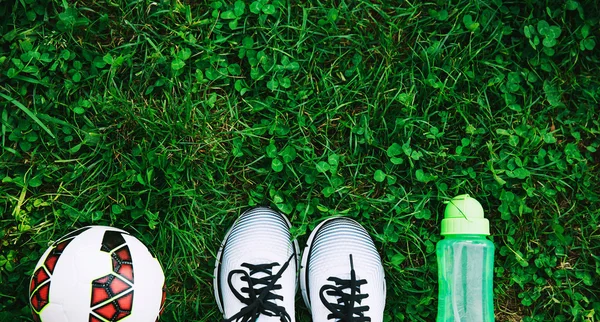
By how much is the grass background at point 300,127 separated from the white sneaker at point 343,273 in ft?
0.31

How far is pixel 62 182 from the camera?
9.07 ft

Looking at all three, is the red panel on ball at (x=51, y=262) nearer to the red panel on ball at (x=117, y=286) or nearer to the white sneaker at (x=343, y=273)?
the red panel on ball at (x=117, y=286)

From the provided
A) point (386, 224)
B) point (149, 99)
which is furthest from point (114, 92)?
point (386, 224)

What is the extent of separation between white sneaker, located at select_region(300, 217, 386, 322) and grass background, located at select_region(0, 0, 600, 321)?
0.10 m

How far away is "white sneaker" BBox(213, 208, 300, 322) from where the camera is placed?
2676 mm

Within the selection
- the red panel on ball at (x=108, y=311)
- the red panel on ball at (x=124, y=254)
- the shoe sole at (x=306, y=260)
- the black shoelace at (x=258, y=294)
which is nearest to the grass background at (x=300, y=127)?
the shoe sole at (x=306, y=260)

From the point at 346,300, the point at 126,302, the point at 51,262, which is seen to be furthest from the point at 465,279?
the point at 51,262

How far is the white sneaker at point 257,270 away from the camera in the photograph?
2.68 meters

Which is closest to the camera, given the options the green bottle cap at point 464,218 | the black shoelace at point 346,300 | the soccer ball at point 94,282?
the soccer ball at point 94,282

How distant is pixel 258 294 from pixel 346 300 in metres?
0.44

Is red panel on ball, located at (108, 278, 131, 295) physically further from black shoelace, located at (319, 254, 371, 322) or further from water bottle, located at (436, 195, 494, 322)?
water bottle, located at (436, 195, 494, 322)

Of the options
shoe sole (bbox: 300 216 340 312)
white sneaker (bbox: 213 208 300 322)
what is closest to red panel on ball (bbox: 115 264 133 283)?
white sneaker (bbox: 213 208 300 322)

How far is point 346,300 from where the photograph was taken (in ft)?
8.91

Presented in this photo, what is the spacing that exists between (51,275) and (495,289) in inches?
85.4
